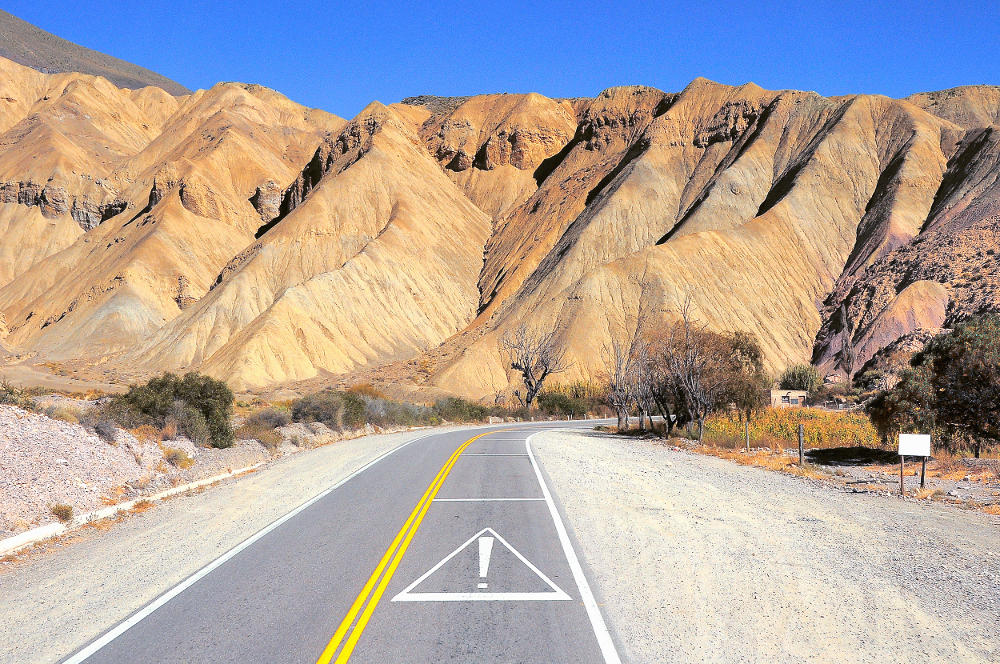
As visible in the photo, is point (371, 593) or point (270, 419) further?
point (270, 419)

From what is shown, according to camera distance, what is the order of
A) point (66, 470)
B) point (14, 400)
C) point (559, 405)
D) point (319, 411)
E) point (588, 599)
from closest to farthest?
1. point (588, 599)
2. point (66, 470)
3. point (14, 400)
4. point (319, 411)
5. point (559, 405)

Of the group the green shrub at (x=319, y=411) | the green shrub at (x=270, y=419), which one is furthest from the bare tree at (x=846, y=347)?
the green shrub at (x=270, y=419)

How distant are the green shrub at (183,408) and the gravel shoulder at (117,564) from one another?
602cm

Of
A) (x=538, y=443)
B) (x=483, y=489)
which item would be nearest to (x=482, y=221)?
(x=538, y=443)

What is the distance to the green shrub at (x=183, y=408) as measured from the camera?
850 inches

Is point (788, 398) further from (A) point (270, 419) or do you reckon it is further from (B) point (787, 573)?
(B) point (787, 573)

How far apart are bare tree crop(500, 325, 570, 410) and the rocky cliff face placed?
1407 millimetres

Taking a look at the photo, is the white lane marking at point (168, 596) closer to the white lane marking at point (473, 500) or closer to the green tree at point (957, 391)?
the white lane marking at point (473, 500)

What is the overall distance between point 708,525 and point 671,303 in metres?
63.4

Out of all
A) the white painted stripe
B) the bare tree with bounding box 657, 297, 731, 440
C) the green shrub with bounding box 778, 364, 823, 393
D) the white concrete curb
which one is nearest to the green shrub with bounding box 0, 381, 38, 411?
the white concrete curb

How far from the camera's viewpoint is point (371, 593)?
7.92 meters

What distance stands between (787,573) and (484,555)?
3400 mm

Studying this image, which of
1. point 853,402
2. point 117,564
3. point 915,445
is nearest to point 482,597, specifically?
point 117,564

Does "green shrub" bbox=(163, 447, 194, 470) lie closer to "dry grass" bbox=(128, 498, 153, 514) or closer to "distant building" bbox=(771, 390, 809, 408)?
"dry grass" bbox=(128, 498, 153, 514)
